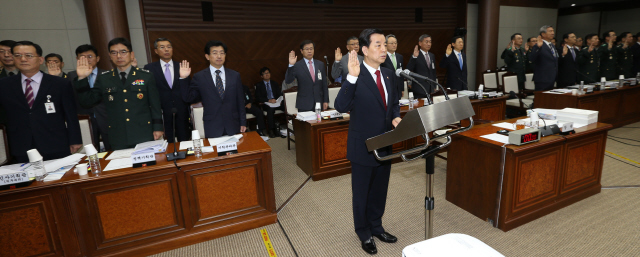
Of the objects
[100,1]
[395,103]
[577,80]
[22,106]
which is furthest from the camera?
[577,80]

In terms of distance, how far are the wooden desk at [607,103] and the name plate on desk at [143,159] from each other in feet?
18.0

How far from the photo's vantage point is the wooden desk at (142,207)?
6.66 feet

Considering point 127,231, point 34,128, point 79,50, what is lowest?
point 127,231

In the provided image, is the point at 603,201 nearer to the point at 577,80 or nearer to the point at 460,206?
the point at 460,206

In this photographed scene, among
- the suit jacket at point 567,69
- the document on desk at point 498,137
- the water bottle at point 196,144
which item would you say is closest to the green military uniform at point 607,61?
the suit jacket at point 567,69

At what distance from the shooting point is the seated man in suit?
6.01 metres

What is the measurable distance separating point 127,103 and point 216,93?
751mm

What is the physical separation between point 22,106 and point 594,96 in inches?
272

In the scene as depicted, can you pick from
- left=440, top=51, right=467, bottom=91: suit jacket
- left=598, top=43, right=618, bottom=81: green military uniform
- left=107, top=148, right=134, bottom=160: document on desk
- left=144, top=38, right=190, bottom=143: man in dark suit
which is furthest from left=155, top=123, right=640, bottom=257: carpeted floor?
left=598, top=43, right=618, bottom=81: green military uniform

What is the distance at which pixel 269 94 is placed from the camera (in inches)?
252

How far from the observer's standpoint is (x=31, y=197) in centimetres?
200

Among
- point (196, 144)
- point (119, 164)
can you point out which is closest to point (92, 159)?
point (119, 164)

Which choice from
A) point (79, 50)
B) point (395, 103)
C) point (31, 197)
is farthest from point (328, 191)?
point (79, 50)

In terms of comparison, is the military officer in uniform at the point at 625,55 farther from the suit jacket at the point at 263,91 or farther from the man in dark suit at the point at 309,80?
the suit jacket at the point at 263,91
